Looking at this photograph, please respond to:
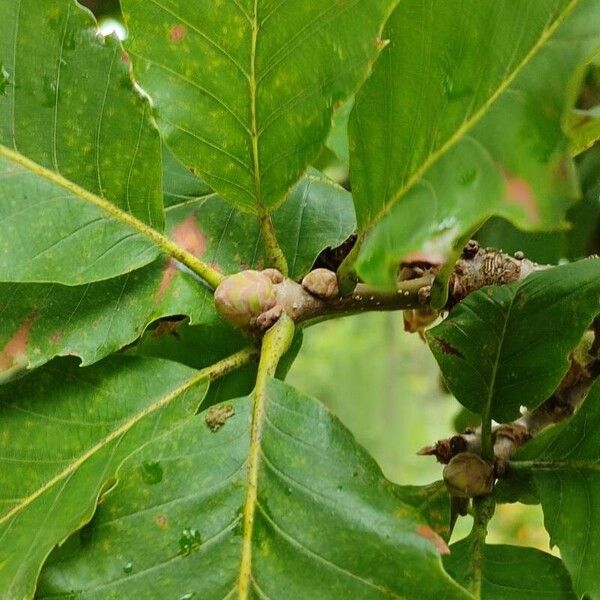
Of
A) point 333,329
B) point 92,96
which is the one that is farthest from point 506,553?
point 333,329

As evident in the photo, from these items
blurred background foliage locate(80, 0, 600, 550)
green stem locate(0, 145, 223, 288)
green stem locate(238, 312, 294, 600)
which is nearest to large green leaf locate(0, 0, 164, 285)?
green stem locate(0, 145, 223, 288)

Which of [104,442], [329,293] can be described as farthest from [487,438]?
[104,442]

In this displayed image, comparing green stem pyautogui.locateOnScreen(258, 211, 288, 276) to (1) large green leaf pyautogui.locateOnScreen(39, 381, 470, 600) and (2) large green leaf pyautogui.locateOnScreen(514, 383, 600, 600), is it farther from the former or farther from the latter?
(2) large green leaf pyautogui.locateOnScreen(514, 383, 600, 600)

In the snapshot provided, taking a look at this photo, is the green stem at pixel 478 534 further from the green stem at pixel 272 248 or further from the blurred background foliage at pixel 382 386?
the blurred background foliage at pixel 382 386

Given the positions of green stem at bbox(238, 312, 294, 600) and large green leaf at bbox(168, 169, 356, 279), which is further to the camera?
large green leaf at bbox(168, 169, 356, 279)

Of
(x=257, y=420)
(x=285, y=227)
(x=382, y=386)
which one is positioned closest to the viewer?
(x=257, y=420)

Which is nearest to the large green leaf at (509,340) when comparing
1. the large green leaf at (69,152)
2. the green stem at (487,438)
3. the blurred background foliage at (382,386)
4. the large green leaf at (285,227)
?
the green stem at (487,438)

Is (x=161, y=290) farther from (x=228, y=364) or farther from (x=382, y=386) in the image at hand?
(x=382, y=386)
